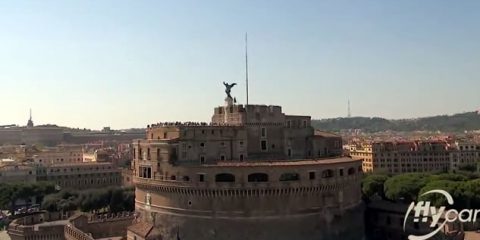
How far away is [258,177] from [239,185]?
1.90m

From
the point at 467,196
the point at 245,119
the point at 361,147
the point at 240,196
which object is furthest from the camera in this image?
the point at 361,147

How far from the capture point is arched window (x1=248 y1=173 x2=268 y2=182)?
43.7 metres

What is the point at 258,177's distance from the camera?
1735 inches

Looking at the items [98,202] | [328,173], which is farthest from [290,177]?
[98,202]

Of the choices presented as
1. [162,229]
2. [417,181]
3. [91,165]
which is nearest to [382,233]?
[417,181]

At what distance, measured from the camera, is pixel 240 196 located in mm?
43219

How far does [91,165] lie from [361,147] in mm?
52253

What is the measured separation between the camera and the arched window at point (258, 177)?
143 ft

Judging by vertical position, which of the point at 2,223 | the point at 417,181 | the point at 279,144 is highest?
the point at 279,144

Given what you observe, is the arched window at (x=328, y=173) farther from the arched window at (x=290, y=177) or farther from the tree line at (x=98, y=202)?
the tree line at (x=98, y=202)

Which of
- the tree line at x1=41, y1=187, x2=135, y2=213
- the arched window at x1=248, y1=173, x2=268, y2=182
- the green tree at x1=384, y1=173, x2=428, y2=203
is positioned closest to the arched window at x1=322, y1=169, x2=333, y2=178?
the arched window at x1=248, y1=173, x2=268, y2=182

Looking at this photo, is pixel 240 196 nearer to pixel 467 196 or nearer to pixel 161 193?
pixel 161 193

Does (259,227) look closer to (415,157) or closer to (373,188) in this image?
(373,188)

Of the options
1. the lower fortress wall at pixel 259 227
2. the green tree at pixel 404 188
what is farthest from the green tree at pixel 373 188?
the lower fortress wall at pixel 259 227
